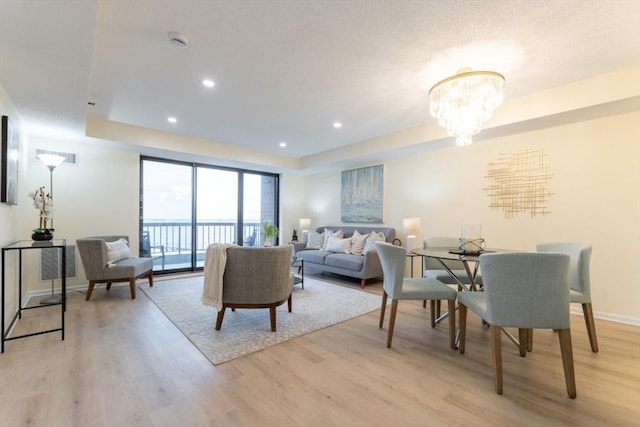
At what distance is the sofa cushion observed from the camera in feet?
14.6

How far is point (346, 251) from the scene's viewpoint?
506cm

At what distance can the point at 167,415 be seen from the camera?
5.00ft

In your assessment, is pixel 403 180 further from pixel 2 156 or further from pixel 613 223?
pixel 2 156

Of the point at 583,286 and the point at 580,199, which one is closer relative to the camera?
the point at 583,286

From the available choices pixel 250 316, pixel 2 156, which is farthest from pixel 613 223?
pixel 2 156

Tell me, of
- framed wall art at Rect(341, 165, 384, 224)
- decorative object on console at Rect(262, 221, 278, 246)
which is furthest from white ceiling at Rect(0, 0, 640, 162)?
decorative object on console at Rect(262, 221, 278, 246)

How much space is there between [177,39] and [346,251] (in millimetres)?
3915

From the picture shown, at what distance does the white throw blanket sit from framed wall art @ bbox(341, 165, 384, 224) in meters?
3.41

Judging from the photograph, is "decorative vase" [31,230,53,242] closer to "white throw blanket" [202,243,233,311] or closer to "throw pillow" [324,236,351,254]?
"white throw blanket" [202,243,233,311]

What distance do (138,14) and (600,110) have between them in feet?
14.1

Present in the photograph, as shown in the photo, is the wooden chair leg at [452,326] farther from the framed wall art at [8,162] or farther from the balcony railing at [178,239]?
the balcony railing at [178,239]

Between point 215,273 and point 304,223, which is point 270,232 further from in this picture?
point 215,273

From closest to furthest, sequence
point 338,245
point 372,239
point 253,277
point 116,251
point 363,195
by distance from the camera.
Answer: point 253,277, point 116,251, point 372,239, point 338,245, point 363,195

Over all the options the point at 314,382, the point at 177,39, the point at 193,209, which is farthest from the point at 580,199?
the point at 193,209
